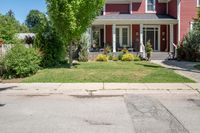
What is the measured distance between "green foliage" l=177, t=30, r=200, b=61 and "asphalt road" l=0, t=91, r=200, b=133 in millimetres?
15208

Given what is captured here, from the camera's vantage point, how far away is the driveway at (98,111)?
26.4ft

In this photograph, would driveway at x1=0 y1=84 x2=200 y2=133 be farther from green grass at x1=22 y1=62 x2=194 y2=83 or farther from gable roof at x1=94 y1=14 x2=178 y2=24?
gable roof at x1=94 y1=14 x2=178 y2=24

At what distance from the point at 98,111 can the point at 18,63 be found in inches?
319

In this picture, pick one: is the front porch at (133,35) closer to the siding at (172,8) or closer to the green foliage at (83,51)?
the siding at (172,8)

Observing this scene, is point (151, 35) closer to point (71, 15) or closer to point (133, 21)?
point (133, 21)

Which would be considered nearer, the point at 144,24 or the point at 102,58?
the point at 102,58

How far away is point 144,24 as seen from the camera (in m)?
34.6

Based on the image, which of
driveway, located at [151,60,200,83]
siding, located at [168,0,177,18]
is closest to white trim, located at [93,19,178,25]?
siding, located at [168,0,177,18]

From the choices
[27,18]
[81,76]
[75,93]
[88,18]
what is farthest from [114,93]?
[27,18]

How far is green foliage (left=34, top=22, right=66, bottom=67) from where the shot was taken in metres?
21.6

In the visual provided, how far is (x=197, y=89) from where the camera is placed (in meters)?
13.9

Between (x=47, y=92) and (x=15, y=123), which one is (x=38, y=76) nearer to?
(x=47, y=92)

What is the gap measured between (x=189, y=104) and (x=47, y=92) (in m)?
5.24

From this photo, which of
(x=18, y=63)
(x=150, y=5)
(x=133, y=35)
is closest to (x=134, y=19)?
(x=133, y=35)
